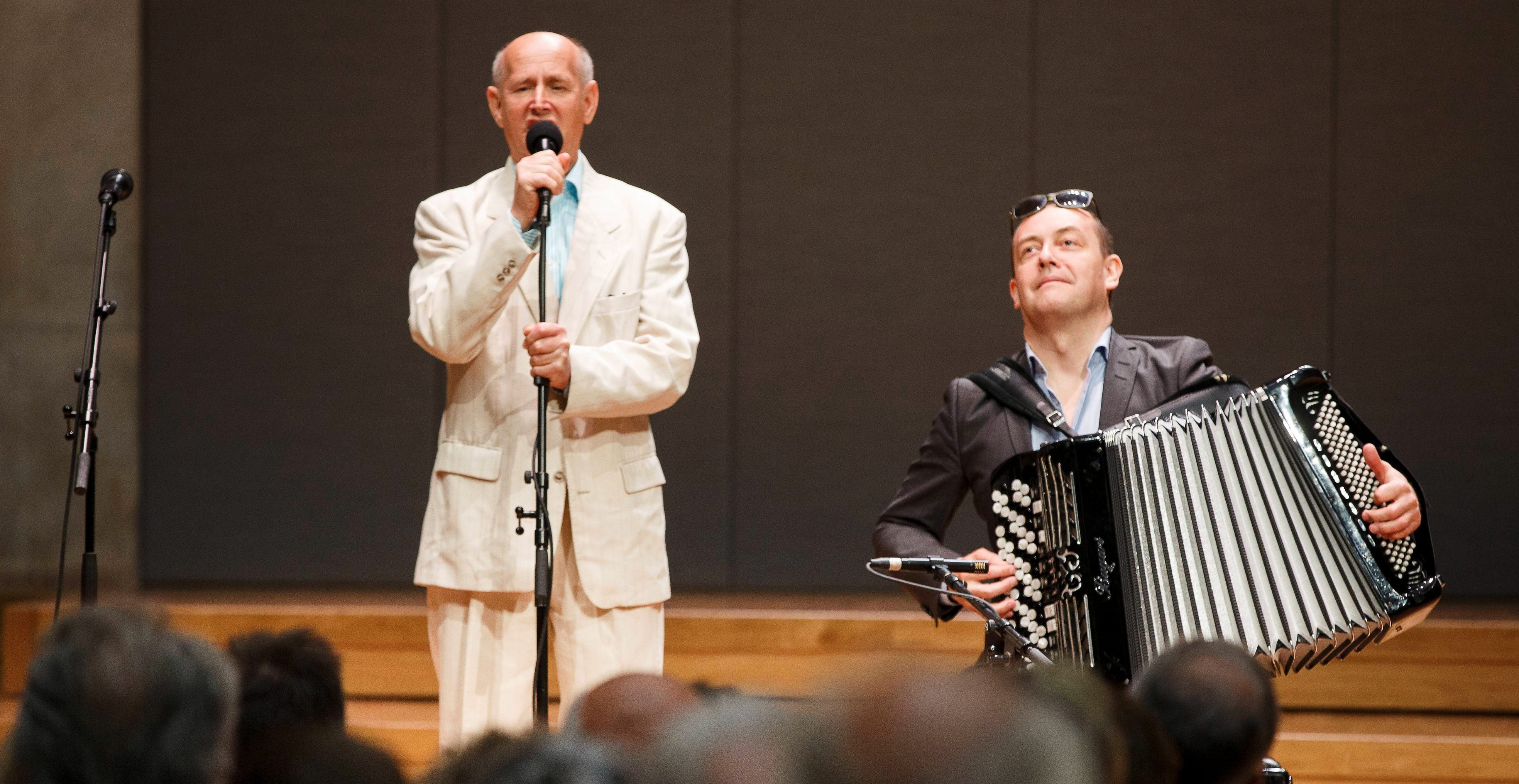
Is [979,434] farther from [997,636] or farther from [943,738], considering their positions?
[943,738]

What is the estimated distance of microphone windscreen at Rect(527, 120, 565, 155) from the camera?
7.54 ft

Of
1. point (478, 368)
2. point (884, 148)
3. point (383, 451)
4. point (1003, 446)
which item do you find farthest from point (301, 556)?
point (1003, 446)

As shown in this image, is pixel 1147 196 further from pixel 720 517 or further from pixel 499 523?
pixel 499 523

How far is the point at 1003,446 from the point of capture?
8.59 ft

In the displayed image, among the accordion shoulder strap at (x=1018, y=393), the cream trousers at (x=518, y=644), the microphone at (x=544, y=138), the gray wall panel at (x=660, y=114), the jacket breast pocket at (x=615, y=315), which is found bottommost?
the cream trousers at (x=518, y=644)

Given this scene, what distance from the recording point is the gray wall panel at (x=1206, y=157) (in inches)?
191

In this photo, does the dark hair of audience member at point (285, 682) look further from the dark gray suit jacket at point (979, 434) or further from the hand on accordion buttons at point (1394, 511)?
the hand on accordion buttons at point (1394, 511)

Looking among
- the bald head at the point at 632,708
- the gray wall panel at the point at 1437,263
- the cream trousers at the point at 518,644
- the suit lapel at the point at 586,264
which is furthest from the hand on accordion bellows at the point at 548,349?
the gray wall panel at the point at 1437,263

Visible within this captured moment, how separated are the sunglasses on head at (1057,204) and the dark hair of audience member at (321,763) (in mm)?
1970

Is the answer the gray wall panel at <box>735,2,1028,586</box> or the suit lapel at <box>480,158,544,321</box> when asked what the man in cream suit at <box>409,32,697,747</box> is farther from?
the gray wall panel at <box>735,2,1028,586</box>

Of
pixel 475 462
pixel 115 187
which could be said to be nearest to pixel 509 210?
pixel 475 462

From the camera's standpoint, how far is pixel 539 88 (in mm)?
2453

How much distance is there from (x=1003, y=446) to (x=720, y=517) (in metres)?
2.49

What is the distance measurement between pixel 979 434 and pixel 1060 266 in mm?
340
